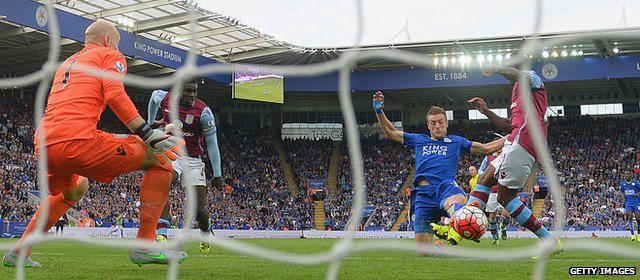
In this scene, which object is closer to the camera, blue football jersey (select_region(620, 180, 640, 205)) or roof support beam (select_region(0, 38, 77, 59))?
blue football jersey (select_region(620, 180, 640, 205))

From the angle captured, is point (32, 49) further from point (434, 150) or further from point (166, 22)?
point (434, 150)

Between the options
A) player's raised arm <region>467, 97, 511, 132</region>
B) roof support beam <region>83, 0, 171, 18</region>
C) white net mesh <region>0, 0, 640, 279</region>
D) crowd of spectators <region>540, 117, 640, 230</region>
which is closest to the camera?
white net mesh <region>0, 0, 640, 279</region>

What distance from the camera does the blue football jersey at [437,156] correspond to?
20.9ft

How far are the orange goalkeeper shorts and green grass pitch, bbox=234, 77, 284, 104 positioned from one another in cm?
2358

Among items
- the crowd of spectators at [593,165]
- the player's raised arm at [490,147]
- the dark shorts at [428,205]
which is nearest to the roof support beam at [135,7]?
the crowd of spectators at [593,165]

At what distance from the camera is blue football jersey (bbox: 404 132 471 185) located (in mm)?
6355

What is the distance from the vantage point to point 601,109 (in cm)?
3447

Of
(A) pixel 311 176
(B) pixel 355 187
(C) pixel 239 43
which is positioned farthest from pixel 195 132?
(A) pixel 311 176

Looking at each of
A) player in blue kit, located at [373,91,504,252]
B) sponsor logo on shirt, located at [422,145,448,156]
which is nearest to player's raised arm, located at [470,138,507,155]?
player in blue kit, located at [373,91,504,252]

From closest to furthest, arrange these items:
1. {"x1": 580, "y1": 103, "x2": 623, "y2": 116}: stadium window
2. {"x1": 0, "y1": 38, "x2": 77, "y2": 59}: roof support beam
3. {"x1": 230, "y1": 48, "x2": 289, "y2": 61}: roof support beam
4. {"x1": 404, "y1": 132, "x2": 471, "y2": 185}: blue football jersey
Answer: {"x1": 404, "y1": 132, "x2": 471, "y2": 185}: blue football jersey → {"x1": 0, "y1": 38, "x2": 77, "y2": 59}: roof support beam → {"x1": 230, "y1": 48, "x2": 289, "y2": 61}: roof support beam → {"x1": 580, "y1": 103, "x2": 623, "y2": 116}: stadium window

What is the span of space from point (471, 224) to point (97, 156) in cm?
272

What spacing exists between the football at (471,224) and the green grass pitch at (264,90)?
23082 millimetres

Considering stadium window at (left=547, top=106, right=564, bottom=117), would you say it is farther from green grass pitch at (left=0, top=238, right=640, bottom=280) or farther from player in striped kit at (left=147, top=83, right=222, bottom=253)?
player in striped kit at (left=147, top=83, right=222, bottom=253)

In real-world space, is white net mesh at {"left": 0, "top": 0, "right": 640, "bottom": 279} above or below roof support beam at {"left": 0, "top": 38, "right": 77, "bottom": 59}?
below
